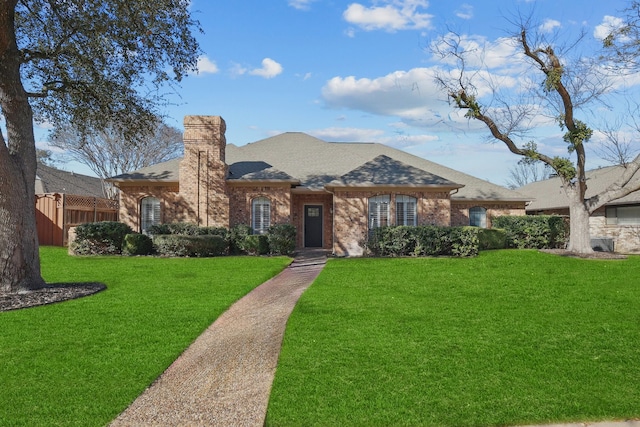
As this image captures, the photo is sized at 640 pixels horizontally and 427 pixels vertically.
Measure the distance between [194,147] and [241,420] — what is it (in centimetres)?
1710

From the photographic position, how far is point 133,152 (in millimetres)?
36875

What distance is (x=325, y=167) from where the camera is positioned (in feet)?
74.7

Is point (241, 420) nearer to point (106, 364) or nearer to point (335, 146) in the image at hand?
point (106, 364)

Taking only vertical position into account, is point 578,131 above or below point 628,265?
above

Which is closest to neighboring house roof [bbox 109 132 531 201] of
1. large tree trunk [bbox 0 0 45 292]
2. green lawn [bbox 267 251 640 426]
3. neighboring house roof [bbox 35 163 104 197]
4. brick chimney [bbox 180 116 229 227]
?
brick chimney [bbox 180 116 229 227]

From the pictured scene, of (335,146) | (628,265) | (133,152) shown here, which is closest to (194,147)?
(335,146)

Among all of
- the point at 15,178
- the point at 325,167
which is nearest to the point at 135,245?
the point at 15,178

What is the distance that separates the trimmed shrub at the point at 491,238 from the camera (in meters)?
18.2

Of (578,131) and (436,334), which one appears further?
(578,131)

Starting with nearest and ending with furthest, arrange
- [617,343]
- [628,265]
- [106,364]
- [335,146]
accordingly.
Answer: [106,364]
[617,343]
[628,265]
[335,146]

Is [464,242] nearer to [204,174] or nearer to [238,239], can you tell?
[238,239]

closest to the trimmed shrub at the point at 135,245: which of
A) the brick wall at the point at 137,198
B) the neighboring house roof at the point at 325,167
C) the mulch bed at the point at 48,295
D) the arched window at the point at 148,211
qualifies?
the brick wall at the point at 137,198

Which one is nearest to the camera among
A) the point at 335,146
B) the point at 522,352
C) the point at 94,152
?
the point at 522,352

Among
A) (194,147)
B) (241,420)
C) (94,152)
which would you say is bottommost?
(241,420)
